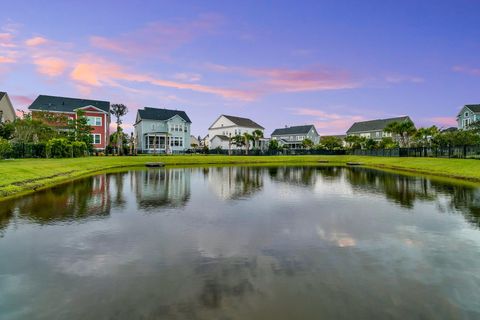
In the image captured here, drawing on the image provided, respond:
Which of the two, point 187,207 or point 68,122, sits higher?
point 68,122

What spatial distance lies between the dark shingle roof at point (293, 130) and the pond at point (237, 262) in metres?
101

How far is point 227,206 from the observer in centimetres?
1423

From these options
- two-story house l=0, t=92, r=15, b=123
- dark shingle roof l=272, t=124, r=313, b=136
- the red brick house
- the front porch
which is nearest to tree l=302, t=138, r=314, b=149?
dark shingle roof l=272, t=124, r=313, b=136

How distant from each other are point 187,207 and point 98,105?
5837 cm

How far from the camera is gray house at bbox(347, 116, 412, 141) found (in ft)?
348

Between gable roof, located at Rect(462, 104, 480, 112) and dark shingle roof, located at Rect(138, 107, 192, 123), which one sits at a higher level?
gable roof, located at Rect(462, 104, 480, 112)

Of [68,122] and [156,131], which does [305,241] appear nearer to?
[68,122]

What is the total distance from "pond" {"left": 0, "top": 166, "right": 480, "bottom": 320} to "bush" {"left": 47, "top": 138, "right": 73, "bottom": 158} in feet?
102

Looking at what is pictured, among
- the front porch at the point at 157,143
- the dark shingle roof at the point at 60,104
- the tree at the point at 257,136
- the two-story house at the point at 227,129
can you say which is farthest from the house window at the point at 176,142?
the tree at the point at 257,136

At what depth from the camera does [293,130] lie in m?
118

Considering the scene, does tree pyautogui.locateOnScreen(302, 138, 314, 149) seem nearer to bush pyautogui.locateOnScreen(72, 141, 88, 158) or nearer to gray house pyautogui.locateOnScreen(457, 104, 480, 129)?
gray house pyautogui.locateOnScreen(457, 104, 480, 129)

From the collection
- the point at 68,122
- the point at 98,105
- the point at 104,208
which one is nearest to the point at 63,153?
the point at 68,122

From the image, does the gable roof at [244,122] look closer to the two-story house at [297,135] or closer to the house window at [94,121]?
the two-story house at [297,135]

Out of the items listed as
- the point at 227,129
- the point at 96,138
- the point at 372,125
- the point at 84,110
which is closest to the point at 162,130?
the point at 96,138
